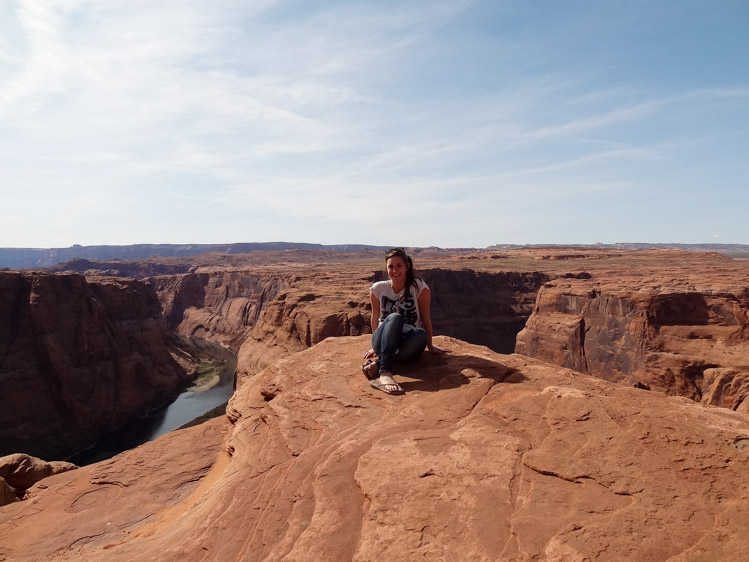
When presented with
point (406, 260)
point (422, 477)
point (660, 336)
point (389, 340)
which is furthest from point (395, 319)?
point (660, 336)

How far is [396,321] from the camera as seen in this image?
640 centimetres

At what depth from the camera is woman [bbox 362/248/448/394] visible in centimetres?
645

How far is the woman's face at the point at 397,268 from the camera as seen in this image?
669 centimetres

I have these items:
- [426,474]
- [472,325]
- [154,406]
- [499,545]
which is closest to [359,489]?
[426,474]

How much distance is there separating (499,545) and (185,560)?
2.66m

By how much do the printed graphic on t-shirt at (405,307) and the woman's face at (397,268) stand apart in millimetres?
301

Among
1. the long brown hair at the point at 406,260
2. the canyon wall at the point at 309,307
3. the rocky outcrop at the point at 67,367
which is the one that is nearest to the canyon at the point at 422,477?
the long brown hair at the point at 406,260

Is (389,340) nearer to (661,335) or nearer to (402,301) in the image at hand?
(402,301)

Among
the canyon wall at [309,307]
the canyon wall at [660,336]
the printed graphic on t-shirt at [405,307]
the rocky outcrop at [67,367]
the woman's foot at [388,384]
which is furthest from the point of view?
the rocky outcrop at [67,367]

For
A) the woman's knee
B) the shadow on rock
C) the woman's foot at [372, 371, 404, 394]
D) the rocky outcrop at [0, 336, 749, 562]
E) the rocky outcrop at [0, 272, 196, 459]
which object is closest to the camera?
the rocky outcrop at [0, 336, 749, 562]

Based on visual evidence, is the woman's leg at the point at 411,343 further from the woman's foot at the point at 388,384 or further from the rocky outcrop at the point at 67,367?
the rocky outcrop at the point at 67,367

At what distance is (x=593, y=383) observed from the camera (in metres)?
6.25

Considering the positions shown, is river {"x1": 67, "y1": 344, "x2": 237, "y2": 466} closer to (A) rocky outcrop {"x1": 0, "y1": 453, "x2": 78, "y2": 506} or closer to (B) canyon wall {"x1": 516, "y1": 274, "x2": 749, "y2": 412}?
(A) rocky outcrop {"x1": 0, "y1": 453, "x2": 78, "y2": 506}

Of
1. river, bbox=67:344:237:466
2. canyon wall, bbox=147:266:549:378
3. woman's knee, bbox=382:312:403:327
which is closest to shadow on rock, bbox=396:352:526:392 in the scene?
woman's knee, bbox=382:312:403:327
